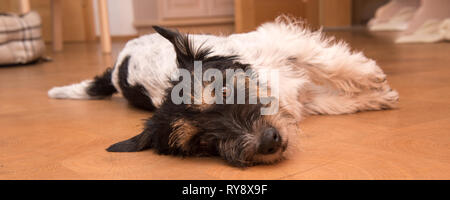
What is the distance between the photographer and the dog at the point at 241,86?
157 cm

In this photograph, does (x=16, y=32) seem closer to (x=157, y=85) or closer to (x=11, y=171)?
(x=157, y=85)

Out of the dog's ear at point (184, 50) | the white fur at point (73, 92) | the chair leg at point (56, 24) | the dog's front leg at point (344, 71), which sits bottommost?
the white fur at point (73, 92)

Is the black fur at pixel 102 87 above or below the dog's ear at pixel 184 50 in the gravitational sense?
below

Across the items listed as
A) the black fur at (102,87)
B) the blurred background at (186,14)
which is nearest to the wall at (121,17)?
the blurred background at (186,14)

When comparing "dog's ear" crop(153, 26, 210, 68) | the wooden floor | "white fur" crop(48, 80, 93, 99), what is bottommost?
the wooden floor

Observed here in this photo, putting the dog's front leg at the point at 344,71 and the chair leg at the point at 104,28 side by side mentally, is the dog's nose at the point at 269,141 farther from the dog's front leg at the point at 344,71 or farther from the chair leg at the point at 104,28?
the chair leg at the point at 104,28

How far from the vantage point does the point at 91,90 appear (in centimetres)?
329

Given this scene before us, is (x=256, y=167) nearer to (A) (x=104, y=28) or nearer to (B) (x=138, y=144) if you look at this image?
(B) (x=138, y=144)

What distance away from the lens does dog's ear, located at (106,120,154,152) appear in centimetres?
175

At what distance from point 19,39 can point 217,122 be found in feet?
16.9

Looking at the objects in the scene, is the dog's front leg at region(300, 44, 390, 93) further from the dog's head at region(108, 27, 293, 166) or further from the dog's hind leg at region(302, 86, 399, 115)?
the dog's head at region(108, 27, 293, 166)

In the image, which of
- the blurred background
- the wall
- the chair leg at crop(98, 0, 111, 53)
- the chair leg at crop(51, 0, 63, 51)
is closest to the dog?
the chair leg at crop(98, 0, 111, 53)

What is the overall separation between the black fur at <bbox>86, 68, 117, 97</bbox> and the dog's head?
1405 mm

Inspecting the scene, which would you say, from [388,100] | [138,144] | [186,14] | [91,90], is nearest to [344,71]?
[388,100]
